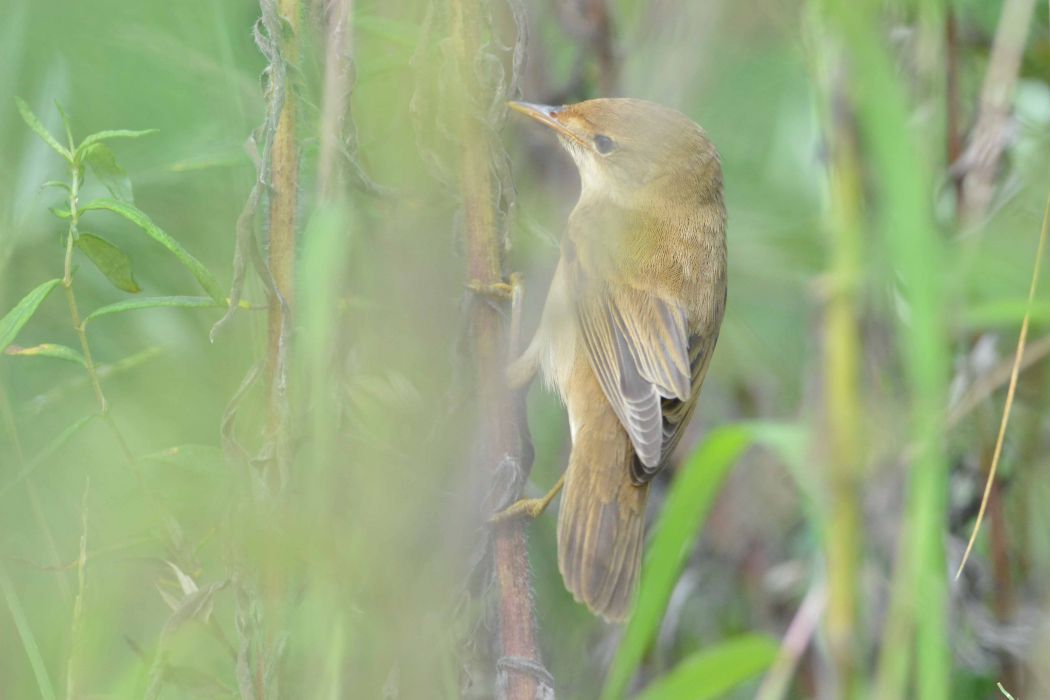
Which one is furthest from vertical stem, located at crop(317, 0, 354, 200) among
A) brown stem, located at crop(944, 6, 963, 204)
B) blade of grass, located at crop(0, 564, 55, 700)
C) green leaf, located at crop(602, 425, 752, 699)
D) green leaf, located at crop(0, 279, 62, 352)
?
brown stem, located at crop(944, 6, 963, 204)

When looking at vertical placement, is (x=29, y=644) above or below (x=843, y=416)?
below

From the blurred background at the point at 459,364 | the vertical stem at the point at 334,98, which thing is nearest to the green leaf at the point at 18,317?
the blurred background at the point at 459,364

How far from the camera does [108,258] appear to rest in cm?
205

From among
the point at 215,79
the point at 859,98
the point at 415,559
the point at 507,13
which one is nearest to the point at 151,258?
the point at 215,79

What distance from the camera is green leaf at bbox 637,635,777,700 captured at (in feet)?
5.32

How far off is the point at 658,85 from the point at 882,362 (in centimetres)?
90

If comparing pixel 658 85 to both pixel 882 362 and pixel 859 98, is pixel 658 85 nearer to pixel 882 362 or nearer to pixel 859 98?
pixel 882 362

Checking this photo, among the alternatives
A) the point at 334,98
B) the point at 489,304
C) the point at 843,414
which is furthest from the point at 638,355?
the point at 843,414

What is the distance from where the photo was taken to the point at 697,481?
1.70 m

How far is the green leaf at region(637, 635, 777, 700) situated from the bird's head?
1.59 m

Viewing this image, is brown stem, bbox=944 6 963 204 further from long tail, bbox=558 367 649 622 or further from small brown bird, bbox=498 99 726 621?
long tail, bbox=558 367 649 622

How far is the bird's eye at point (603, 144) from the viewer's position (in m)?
3.08

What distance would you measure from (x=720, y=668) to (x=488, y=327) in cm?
91

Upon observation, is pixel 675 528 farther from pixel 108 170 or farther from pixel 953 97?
pixel 953 97
